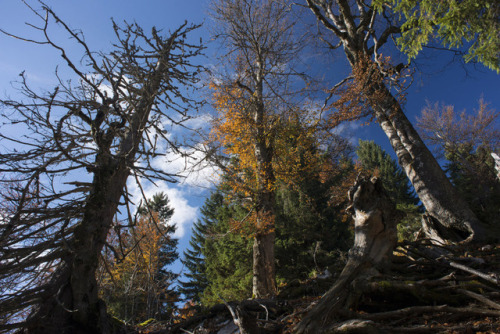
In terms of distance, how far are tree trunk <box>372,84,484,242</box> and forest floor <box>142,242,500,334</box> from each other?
2343 mm

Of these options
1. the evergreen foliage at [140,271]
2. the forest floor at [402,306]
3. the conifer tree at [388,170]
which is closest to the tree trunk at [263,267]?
the evergreen foliage at [140,271]

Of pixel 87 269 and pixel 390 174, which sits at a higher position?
pixel 390 174

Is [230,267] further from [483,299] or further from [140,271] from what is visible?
[483,299]

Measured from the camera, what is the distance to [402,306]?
2.45 m

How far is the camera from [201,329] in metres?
2.81

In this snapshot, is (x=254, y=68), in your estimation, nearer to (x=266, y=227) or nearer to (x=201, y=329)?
(x=266, y=227)

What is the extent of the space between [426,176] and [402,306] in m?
4.79

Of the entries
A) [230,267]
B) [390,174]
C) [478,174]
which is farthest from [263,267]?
[390,174]

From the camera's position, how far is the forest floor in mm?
1926

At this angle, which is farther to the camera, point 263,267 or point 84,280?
point 263,267

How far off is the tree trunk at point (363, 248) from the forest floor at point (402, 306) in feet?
0.24

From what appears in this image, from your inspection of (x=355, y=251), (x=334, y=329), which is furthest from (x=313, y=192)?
(x=334, y=329)

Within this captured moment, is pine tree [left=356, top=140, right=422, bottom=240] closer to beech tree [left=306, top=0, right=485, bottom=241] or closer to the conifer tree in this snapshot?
the conifer tree

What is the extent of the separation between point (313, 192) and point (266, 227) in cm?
1059
